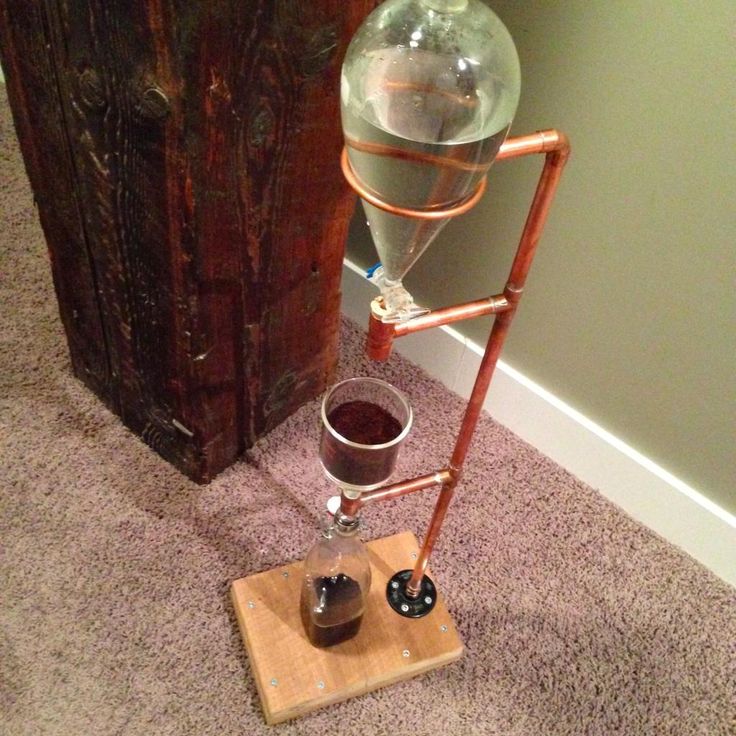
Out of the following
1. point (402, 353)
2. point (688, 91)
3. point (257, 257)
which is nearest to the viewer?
point (688, 91)

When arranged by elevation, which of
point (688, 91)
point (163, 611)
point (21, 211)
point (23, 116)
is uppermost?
point (688, 91)

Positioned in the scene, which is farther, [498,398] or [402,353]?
[402,353]

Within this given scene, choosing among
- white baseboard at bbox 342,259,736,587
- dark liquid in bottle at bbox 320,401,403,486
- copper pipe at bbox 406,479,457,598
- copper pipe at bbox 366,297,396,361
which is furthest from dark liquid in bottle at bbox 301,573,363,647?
white baseboard at bbox 342,259,736,587

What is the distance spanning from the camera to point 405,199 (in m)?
0.53

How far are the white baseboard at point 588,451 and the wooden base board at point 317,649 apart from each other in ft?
1.32

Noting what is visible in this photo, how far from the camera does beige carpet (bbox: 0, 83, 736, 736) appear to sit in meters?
0.99

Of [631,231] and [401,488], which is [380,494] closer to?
[401,488]

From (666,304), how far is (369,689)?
2.30ft

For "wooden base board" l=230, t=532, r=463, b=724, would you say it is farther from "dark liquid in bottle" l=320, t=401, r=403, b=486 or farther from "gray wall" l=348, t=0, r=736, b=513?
"gray wall" l=348, t=0, r=736, b=513

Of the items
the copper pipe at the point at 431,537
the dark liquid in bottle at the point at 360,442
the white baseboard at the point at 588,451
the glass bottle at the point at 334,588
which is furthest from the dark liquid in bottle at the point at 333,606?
the white baseboard at the point at 588,451

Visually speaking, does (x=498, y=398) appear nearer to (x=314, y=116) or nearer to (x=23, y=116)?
(x=314, y=116)

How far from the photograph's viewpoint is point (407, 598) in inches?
41.9

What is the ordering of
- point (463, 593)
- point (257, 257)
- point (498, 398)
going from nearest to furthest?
point (257, 257)
point (463, 593)
point (498, 398)

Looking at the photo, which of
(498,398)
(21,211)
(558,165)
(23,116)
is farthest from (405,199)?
(21,211)
